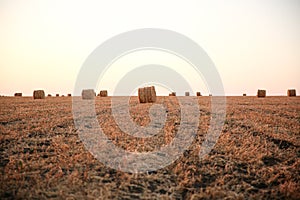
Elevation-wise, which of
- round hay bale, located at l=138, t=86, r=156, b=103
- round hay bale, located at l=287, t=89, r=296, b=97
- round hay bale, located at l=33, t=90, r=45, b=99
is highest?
round hay bale, located at l=33, t=90, r=45, b=99

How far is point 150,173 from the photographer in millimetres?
8805

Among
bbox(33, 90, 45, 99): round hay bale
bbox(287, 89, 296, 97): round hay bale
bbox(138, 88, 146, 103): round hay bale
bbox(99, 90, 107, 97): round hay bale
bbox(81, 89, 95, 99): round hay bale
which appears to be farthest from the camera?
bbox(99, 90, 107, 97): round hay bale

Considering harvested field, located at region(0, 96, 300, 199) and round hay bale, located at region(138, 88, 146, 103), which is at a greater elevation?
round hay bale, located at region(138, 88, 146, 103)

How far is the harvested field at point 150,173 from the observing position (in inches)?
297

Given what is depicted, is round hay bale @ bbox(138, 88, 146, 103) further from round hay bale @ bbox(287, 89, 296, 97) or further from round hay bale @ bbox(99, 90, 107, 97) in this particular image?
round hay bale @ bbox(287, 89, 296, 97)

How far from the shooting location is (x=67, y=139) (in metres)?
11.2

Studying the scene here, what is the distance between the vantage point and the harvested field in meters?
7.54

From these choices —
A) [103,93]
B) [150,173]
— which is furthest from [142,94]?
[103,93]

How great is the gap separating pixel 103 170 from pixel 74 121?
6435 mm

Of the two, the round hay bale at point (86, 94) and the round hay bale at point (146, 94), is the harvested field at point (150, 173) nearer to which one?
the round hay bale at point (146, 94)

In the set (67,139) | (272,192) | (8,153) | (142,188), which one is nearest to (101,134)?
(67,139)

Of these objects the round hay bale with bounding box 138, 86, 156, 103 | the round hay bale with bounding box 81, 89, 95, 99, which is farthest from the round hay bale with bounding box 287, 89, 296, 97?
the round hay bale with bounding box 81, 89, 95, 99

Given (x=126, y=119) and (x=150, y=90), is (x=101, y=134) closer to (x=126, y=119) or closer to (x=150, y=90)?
(x=126, y=119)

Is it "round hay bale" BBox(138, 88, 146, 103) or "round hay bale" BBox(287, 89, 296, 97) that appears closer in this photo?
"round hay bale" BBox(138, 88, 146, 103)
